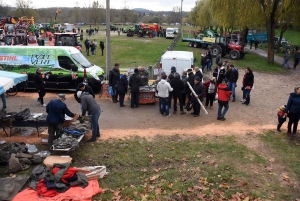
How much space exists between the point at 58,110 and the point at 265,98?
399 inches

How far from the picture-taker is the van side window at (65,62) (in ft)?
45.4

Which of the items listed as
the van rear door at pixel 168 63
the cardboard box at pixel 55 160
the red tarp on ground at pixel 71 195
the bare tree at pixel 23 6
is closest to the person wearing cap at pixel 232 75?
the van rear door at pixel 168 63

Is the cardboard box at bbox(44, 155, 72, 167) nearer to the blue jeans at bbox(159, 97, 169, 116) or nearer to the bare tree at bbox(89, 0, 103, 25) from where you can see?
the blue jeans at bbox(159, 97, 169, 116)

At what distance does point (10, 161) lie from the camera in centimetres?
706

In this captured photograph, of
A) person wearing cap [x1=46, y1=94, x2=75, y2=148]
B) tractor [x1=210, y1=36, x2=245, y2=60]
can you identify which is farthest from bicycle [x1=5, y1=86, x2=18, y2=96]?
tractor [x1=210, y1=36, x2=245, y2=60]

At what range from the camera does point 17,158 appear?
23.7 feet

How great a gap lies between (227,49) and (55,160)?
83.0 ft

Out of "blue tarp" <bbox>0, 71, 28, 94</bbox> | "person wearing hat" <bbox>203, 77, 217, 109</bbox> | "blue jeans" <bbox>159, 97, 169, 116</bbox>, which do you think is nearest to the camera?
"blue tarp" <bbox>0, 71, 28, 94</bbox>

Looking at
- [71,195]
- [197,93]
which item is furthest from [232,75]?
[71,195]

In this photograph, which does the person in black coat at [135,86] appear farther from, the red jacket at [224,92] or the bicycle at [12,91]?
the bicycle at [12,91]

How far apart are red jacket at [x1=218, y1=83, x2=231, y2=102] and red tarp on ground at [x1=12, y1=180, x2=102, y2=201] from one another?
580 centimetres

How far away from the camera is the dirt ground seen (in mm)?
9562

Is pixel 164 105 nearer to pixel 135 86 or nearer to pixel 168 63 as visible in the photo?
pixel 135 86

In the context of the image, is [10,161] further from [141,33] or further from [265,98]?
[141,33]
